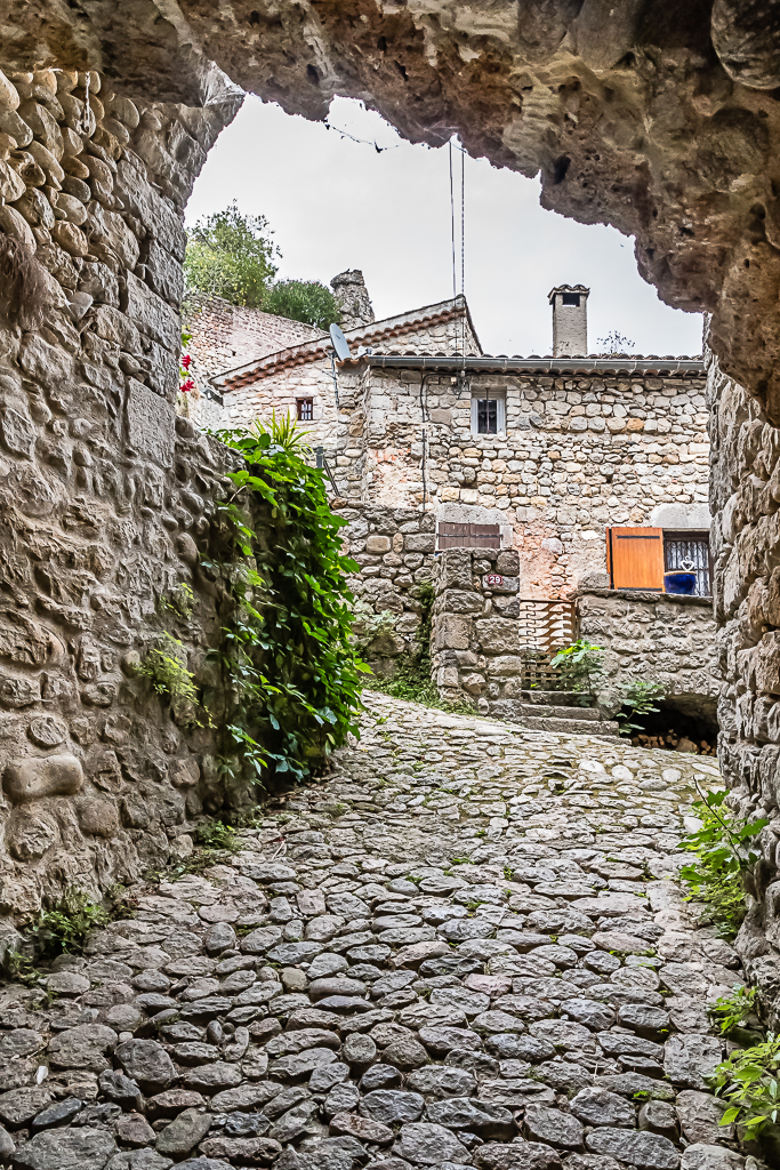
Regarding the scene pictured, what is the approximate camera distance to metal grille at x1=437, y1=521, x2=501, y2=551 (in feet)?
34.6

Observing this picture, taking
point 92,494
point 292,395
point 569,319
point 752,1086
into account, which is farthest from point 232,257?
point 752,1086

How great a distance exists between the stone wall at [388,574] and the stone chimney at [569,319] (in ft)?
21.5

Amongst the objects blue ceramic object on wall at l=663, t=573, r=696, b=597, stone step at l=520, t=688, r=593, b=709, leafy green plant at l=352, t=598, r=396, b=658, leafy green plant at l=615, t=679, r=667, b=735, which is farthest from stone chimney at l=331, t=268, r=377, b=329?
leafy green plant at l=615, t=679, r=667, b=735

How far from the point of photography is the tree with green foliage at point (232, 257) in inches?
739

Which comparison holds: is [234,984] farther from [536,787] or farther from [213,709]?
[536,787]

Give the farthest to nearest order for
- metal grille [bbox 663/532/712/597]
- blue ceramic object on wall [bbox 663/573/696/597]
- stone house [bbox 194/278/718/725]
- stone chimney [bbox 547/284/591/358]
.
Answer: stone chimney [bbox 547/284/591/358]
metal grille [bbox 663/532/712/597]
stone house [bbox 194/278/718/725]
blue ceramic object on wall [bbox 663/573/696/597]

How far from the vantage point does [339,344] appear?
1184cm

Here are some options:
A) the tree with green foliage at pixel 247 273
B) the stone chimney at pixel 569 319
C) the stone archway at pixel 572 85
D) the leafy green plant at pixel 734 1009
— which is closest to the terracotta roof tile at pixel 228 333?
the tree with green foliage at pixel 247 273

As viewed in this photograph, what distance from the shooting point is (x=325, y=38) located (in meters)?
1.52

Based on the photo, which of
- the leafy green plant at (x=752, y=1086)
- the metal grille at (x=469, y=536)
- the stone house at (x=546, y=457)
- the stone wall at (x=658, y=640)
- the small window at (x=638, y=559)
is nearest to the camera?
the leafy green plant at (x=752, y=1086)

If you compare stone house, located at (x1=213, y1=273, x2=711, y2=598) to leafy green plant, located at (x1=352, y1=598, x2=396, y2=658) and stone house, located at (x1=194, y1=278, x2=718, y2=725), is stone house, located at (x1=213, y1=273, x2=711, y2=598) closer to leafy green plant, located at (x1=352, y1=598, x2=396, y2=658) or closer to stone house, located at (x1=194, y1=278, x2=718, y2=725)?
stone house, located at (x1=194, y1=278, x2=718, y2=725)

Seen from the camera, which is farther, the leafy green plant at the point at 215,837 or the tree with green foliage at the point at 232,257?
the tree with green foliage at the point at 232,257

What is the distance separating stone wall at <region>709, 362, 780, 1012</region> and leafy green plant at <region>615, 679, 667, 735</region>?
4.08 metres

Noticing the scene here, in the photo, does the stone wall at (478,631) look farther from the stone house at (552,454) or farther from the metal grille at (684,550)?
the metal grille at (684,550)
